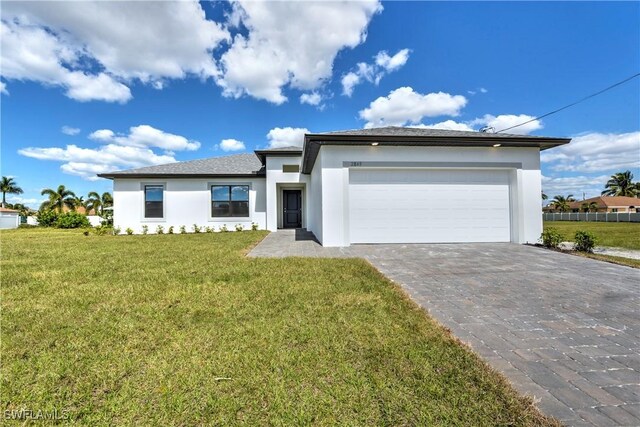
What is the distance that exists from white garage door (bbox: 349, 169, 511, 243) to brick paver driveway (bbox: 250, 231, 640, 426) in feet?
7.56

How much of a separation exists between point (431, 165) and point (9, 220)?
122 feet

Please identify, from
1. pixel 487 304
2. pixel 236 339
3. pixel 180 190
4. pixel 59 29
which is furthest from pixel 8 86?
pixel 487 304

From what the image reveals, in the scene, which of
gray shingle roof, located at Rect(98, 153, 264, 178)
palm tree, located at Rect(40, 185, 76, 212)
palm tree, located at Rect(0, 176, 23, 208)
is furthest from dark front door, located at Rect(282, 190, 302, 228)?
palm tree, located at Rect(0, 176, 23, 208)

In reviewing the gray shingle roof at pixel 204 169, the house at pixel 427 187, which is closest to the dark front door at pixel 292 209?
the gray shingle roof at pixel 204 169

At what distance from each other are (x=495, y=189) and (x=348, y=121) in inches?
375

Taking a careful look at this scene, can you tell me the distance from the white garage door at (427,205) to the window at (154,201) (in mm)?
11279

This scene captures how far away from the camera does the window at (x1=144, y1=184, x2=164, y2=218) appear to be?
563 inches

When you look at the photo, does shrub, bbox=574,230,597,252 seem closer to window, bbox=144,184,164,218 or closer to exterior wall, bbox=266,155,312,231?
exterior wall, bbox=266,155,312,231

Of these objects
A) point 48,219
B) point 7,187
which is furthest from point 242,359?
point 7,187

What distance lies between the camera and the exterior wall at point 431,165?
27.4 feet

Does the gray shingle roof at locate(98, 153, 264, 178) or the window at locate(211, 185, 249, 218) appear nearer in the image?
the gray shingle roof at locate(98, 153, 264, 178)

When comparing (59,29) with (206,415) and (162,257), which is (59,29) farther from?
(206,415)

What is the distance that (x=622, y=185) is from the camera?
161 ft

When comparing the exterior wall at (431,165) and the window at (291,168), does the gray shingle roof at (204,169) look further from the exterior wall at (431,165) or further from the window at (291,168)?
the exterior wall at (431,165)
